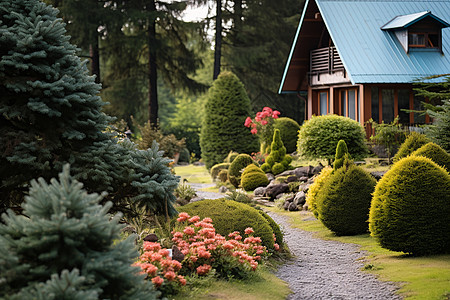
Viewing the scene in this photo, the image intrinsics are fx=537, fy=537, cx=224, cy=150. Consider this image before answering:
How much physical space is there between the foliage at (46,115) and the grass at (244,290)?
1650mm

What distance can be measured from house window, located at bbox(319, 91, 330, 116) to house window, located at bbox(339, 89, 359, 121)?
1124mm

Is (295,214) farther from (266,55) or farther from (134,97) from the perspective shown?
(266,55)

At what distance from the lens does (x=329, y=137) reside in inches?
712

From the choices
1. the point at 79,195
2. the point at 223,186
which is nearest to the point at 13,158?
the point at 79,195

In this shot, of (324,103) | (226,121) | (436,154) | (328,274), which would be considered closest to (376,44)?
(324,103)

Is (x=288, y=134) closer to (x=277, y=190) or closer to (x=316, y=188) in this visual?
(x=277, y=190)

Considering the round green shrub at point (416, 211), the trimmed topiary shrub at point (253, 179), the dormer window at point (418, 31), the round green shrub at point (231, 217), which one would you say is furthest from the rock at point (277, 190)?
the dormer window at point (418, 31)

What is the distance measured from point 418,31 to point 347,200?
14557 mm

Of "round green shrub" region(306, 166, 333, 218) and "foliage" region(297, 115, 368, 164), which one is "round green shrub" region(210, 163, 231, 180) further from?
"round green shrub" region(306, 166, 333, 218)

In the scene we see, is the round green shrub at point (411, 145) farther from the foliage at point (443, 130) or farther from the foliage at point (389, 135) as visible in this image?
the foliage at point (389, 135)

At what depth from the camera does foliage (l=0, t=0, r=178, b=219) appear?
691 cm

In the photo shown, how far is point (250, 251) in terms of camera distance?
343 inches

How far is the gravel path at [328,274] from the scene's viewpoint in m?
7.62

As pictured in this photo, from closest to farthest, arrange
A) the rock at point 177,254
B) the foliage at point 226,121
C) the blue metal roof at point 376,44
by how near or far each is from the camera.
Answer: the rock at point 177,254 < the blue metal roof at point 376,44 < the foliage at point 226,121
